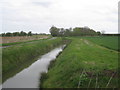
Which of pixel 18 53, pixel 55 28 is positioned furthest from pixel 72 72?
pixel 55 28

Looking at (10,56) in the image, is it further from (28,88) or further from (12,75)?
(28,88)

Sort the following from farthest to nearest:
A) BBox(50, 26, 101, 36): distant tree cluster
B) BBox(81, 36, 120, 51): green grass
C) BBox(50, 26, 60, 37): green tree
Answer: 1. BBox(50, 26, 60, 37): green tree
2. BBox(50, 26, 101, 36): distant tree cluster
3. BBox(81, 36, 120, 51): green grass

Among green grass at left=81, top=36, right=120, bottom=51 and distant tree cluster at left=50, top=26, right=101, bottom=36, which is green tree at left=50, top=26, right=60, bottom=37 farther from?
green grass at left=81, top=36, right=120, bottom=51

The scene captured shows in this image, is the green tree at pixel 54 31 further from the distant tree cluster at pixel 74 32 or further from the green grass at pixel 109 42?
the green grass at pixel 109 42

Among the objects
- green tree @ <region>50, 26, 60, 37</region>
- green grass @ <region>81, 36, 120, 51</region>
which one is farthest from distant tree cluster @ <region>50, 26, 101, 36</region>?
green grass @ <region>81, 36, 120, 51</region>

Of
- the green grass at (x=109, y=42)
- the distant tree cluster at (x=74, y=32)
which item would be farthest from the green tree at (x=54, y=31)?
the green grass at (x=109, y=42)

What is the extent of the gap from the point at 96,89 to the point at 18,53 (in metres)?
19.3

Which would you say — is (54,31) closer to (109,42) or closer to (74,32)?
(74,32)

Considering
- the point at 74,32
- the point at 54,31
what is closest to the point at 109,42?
the point at 74,32

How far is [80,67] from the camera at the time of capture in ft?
50.6

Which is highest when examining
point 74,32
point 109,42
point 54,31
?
point 54,31

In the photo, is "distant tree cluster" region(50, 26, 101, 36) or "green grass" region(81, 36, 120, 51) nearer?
"green grass" region(81, 36, 120, 51)

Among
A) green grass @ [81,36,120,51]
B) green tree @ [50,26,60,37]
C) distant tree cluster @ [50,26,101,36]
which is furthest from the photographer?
green tree @ [50,26,60,37]

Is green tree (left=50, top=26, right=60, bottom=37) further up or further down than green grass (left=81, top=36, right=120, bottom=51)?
further up
